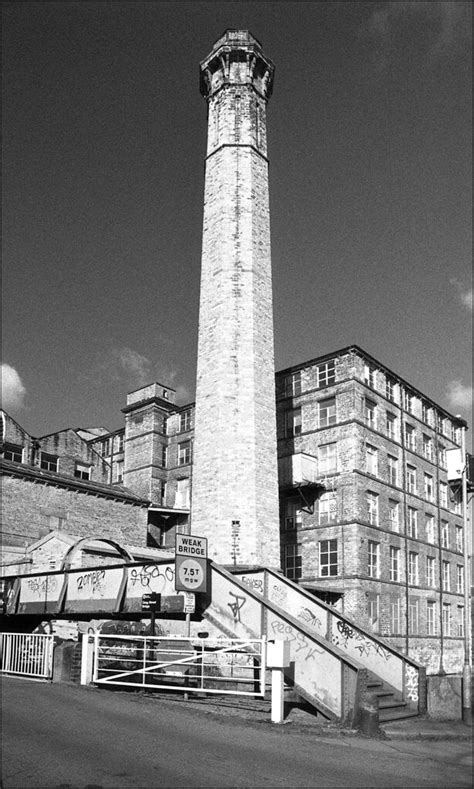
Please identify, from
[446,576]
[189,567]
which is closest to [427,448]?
[446,576]

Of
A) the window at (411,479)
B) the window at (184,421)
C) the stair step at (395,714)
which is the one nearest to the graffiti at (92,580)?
the stair step at (395,714)

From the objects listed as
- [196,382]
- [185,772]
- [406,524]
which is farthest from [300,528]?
[185,772]

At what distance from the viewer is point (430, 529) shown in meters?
44.4

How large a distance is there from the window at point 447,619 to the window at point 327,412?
559 inches

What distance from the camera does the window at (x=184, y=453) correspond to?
46.9 m

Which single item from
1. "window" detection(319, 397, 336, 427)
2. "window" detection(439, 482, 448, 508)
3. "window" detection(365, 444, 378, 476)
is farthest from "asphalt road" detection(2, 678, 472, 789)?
"window" detection(439, 482, 448, 508)

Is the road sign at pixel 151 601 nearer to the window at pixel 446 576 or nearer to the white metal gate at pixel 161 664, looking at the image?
the white metal gate at pixel 161 664

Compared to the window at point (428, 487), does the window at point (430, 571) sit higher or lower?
lower

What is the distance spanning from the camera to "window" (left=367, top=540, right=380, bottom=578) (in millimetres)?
Result: 37219

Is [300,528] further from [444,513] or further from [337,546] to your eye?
[444,513]

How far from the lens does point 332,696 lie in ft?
43.0

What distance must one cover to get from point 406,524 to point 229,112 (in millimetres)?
24957

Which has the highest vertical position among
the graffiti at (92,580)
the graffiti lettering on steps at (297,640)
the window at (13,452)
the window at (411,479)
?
the window at (13,452)

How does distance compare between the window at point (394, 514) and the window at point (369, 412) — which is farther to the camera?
the window at point (394, 514)
